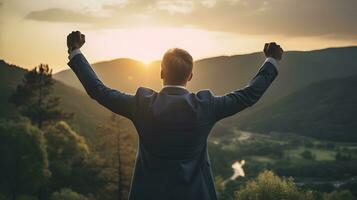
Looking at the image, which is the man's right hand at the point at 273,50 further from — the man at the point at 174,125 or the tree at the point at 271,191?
the tree at the point at 271,191

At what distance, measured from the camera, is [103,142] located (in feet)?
156

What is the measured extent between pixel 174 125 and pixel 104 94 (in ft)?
2.02

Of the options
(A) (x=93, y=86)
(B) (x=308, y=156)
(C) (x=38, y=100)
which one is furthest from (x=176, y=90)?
(B) (x=308, y=156)

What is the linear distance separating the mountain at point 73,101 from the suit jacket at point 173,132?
401ft

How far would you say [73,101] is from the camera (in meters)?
176

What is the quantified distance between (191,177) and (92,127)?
448 ft

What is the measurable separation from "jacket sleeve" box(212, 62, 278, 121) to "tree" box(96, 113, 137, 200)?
43.2m

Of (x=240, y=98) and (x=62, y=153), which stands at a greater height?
(x=240, y=98)

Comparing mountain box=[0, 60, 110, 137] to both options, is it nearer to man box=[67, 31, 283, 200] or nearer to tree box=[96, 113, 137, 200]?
tree box=[96, 113, 137, 200]

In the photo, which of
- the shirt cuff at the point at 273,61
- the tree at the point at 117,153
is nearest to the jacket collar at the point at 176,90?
the shirt cuff at the point at 273,61

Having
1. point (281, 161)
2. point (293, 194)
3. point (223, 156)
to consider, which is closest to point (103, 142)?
point (293, 194)

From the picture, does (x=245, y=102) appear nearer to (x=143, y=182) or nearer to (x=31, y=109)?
(x=143, y=182)

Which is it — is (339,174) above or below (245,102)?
below

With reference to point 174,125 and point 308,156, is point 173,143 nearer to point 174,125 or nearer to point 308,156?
point 174,125
